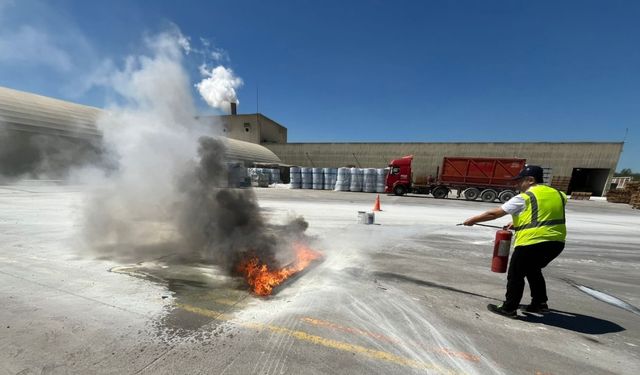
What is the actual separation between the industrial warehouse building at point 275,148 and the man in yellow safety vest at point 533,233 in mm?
5932

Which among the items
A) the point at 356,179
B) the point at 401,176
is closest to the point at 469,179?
the point at 401,176

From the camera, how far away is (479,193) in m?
19.8

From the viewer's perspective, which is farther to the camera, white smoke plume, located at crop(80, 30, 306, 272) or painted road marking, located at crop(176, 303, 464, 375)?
white smoke plume, located at crop(80, 30, 306, 272)

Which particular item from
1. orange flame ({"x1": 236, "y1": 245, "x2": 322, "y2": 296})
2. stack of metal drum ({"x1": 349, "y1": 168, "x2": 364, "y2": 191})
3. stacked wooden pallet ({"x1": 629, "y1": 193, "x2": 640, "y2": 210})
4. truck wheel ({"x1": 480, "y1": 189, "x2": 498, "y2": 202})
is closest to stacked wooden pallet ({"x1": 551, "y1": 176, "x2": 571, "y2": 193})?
stacked wooden pallet ({"x1": 629, "y1": 193, "x2": 640, "y2": 210})

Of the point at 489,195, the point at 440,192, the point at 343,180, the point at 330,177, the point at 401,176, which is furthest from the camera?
the point at 330,177

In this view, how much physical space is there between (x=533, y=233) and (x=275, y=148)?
149 ft

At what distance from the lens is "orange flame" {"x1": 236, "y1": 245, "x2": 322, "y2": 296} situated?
3.75 m

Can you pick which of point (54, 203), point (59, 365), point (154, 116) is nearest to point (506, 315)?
point (59, 365)

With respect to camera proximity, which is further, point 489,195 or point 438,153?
point 438,153

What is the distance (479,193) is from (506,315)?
19116 mm

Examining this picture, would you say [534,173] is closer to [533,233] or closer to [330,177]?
[533,233]

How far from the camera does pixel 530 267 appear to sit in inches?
124

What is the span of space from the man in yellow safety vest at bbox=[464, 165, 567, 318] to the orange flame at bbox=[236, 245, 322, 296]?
9.41 feet

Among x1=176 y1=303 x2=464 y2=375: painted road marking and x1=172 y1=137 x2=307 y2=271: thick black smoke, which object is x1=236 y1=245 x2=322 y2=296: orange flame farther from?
x1=176 y1=303 x2=464 y2=375: painted road marking
